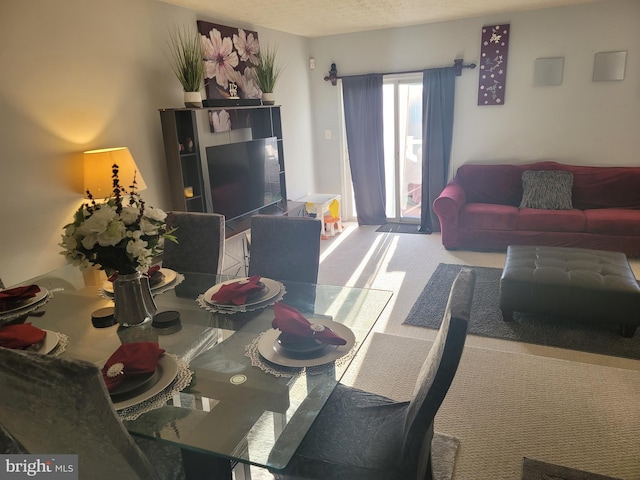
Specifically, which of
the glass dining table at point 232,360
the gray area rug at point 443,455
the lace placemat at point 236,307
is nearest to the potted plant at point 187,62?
the glass dining table at point 232,360

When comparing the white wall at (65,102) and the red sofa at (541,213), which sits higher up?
the white wall at (65,102)

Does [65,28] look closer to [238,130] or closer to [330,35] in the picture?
[238,130]

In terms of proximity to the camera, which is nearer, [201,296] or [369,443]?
[369,443]

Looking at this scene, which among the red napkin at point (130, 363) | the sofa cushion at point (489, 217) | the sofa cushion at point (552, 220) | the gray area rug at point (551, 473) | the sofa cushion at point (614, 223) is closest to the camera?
the red napkin at point (130, 363)

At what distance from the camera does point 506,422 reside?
7.27 ft

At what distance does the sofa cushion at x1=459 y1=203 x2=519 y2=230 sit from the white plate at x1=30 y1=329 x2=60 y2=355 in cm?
397

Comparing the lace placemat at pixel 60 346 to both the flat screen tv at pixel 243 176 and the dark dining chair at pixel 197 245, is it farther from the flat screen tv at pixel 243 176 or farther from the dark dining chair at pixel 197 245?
the flat screen tv at pixel 243 176

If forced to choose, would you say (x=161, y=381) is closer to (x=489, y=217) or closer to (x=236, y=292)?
(x=236, y=292)

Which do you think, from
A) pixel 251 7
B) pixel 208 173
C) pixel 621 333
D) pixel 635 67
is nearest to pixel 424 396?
pixel 621 333

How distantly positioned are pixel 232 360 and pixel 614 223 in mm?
4076

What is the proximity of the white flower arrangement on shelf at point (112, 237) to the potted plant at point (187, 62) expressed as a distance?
2.00m

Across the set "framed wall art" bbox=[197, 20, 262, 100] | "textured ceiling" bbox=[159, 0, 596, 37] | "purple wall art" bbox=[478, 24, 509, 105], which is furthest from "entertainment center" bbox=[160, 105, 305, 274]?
"purple wall art" bbox=[478, 24, 509, 105]

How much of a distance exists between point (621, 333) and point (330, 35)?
14.8 ft

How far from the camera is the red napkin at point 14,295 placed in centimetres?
198
